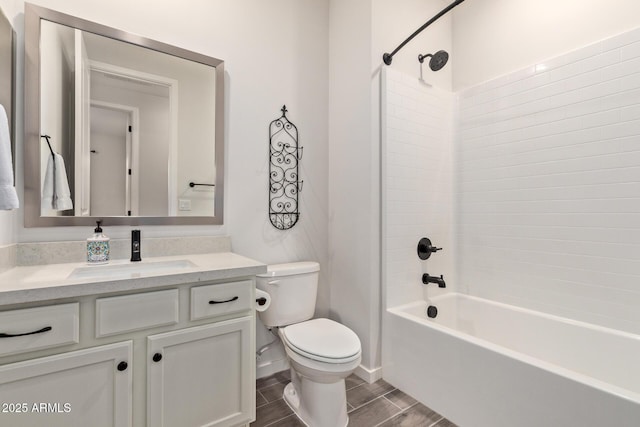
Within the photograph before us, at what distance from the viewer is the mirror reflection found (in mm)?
1398

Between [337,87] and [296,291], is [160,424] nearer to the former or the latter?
[296,291]

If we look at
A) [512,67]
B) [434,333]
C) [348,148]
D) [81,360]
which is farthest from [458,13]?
[81,360]

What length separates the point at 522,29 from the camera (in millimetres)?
1990

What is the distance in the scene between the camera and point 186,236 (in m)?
1.69

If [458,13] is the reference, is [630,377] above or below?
below

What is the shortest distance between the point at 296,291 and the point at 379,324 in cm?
59

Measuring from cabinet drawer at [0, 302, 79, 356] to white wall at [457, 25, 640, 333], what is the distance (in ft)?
7.53

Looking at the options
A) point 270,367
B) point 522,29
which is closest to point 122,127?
point 270,367

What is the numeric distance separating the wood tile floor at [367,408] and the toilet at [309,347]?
0.07 metres

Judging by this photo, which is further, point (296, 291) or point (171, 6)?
point (296, 291)

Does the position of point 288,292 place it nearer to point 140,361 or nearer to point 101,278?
point 140,361

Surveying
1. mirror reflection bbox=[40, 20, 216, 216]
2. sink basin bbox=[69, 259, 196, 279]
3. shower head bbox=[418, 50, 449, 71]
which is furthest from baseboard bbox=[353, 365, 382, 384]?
shower head bbox=[418, 50, 449, 71]

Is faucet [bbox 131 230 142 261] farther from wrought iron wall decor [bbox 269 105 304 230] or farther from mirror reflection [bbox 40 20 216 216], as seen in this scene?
wrought iron wall decor [bbox 269 105 304 230]

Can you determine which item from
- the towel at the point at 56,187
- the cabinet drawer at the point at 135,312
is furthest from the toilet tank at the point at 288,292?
the towel at the point at 56,187
